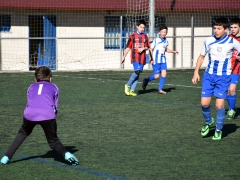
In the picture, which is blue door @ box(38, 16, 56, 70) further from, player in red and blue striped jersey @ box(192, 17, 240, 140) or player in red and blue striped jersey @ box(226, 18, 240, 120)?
player in red and blue striped jersey @ box(192, 17, 240, 140)

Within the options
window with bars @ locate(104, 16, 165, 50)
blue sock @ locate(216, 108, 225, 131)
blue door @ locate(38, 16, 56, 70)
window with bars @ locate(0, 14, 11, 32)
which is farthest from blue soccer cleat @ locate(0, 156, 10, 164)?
window with bars @ locate(104, 16, 165, 50)

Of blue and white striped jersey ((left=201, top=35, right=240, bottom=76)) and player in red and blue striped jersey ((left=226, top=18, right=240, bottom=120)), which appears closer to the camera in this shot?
blue and white striped jersey ((left=201, top=35, right=240, bottom=76))

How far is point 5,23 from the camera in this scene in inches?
1062

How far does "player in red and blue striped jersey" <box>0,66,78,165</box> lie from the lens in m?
7.61

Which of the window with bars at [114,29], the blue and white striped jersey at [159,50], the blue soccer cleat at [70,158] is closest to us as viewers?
the blue soccer cleat at [70,158]

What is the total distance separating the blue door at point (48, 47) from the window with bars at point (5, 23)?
1564mm

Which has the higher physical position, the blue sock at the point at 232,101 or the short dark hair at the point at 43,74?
the short dark hair at the point at 43,74

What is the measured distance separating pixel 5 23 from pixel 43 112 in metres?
20.0

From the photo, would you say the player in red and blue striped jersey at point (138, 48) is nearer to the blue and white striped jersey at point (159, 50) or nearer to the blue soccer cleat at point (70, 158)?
the blue and white striped jersey at point (159, 50)

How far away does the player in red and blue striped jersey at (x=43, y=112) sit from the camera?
7.61 m

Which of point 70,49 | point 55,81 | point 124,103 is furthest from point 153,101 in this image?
point 70,49

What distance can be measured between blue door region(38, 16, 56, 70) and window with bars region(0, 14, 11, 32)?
156cm

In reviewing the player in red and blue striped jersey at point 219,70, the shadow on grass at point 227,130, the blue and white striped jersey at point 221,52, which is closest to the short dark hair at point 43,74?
the player in red and blue striped jersey at point 219,70

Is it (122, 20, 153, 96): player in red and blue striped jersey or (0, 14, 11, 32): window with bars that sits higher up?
(0, 14, 11, 32): window with bars
